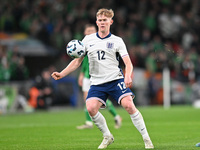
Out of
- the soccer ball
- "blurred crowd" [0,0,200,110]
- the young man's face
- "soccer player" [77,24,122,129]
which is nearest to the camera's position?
the soccer ball

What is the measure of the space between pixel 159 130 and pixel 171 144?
320 centimetres

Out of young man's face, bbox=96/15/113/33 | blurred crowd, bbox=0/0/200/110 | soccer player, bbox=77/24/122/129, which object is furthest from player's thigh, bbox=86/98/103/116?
blurred crowd, bbox=0/0/200/110

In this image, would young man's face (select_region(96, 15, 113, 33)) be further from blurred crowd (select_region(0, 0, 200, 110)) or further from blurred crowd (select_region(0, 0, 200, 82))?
blurred crowd (select_region(0, 0, 200, 82))

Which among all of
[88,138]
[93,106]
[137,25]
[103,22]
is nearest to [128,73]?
[93,106]

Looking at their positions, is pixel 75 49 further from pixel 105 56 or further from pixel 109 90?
pixel 109 90

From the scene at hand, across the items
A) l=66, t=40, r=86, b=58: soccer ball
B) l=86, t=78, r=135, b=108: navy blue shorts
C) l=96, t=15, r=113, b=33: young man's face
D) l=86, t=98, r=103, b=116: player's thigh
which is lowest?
l=86, t=98, r=103, b=116: player's thigh

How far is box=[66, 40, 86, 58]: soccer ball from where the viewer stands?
8.20 m

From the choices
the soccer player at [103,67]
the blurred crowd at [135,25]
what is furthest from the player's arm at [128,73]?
the blurred crowd at [135,25]

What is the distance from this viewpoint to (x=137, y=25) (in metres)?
27.2

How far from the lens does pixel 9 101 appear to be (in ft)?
69.6

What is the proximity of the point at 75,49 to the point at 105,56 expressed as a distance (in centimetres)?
54

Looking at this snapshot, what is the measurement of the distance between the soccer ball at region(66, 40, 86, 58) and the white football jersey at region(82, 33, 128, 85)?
23 centimetres

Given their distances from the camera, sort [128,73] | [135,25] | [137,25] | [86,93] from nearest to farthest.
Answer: [128,73] < [86,93] < [135,25] < [137,25]

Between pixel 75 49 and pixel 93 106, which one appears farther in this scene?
pixel 93 106
